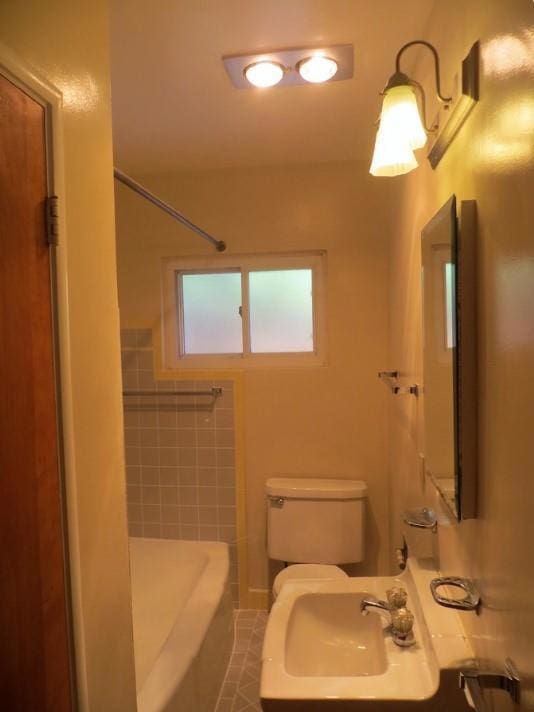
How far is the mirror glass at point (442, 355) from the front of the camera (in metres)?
0.98

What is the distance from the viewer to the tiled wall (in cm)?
256

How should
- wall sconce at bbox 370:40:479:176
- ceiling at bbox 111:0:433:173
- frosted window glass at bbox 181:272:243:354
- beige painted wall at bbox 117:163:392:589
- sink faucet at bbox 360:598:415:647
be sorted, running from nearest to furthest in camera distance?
wall sconce at bbox 370:40:479:176 → sink faucet at bbox 360:598:415:647 → ceiling at bbox 111:0:433:173 → beige painted wall at bbox 117:163:392:589 → frosted window glass at bbox 181:272:243:354

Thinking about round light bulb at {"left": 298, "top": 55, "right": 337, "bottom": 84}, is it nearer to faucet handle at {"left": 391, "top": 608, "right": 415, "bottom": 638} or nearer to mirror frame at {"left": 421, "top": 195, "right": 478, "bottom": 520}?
mirror frame at {"left": 421, "top": 195, "right": 478, "bottom": 520}

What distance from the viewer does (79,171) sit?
3.00 feet

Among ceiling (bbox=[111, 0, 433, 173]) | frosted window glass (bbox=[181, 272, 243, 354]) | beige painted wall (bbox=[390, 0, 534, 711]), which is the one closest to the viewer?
beige painted wall (bbox=[390, 0, 534, 711])

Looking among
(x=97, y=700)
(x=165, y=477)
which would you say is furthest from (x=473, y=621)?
(x=165, y=477)

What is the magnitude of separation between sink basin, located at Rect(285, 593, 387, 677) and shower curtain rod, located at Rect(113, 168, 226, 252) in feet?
4.71

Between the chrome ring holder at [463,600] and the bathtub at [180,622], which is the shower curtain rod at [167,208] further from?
the bathtub at [180,622]

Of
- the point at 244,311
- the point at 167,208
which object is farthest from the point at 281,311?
the point at 167,208

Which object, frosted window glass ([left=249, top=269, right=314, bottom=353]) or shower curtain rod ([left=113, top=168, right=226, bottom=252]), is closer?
shower curtain rod ([left=113, top=168, right=226, bottom=252])

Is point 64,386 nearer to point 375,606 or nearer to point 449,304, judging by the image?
point 449,304

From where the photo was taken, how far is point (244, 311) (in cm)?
261

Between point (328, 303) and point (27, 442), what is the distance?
1911 mm

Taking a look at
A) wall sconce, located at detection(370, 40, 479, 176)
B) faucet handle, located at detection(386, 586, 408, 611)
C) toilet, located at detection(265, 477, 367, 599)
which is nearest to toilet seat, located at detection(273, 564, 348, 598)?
toilet, located at detection(265, 477, 367, 599)
